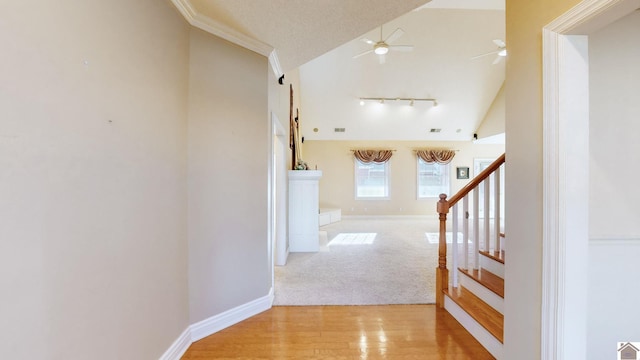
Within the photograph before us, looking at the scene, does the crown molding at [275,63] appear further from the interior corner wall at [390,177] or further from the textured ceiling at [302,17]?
the interior corner wall at [390,177]

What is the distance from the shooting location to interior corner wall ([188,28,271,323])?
2070 millimetres

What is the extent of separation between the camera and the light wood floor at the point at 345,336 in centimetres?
190

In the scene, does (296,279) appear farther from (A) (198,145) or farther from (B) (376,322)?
(A) (198,145)

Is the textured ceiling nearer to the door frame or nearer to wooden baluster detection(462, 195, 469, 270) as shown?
the door frame

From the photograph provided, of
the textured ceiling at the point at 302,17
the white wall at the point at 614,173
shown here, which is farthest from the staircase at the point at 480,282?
the textured ceiling at the point at 302,17

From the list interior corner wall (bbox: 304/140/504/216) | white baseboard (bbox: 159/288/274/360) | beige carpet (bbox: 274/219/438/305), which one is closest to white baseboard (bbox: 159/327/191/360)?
white baseboard (bbox: 159/288/274/360)

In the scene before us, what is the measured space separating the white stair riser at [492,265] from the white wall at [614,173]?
0.85 meters

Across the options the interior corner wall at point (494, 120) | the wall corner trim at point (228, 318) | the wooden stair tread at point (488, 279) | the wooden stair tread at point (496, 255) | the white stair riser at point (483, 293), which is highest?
the interior corner wall at point (494, 120)

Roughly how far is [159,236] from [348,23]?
83.2 inches

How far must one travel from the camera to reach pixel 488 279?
2.29 metres

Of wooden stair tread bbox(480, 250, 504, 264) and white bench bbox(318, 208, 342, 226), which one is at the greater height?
wooden stair tread bbox(480, 250, 504, 264)

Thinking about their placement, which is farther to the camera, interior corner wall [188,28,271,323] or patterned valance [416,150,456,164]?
patterned valance [416,150,456,164]

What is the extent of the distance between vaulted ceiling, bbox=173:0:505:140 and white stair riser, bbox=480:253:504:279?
2247 millimetres

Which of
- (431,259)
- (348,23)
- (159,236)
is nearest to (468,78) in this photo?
(431,259)
